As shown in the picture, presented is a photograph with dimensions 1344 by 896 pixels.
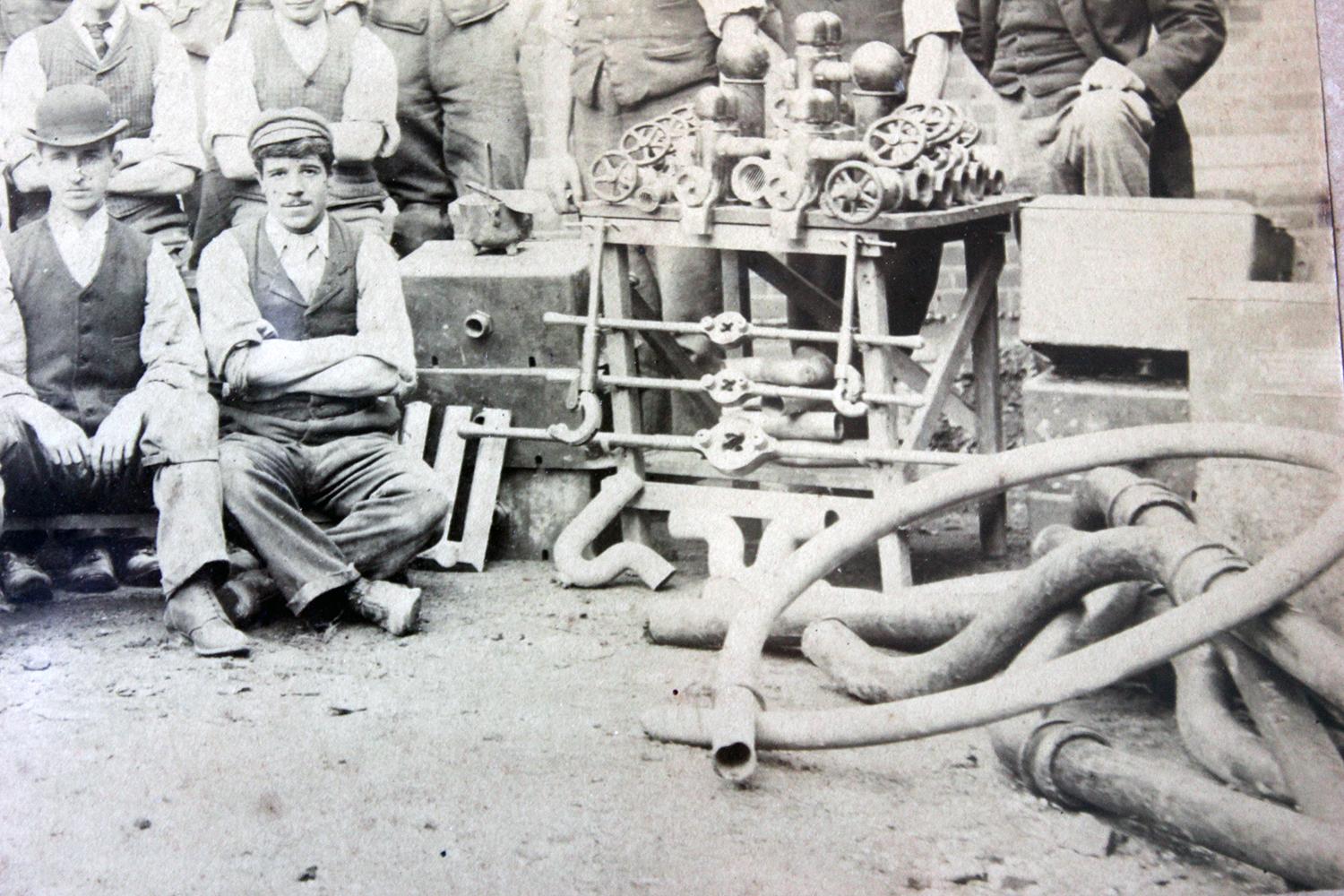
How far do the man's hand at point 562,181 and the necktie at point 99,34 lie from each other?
132cm

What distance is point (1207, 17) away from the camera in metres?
3.35

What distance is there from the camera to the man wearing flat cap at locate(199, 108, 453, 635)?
154 inches

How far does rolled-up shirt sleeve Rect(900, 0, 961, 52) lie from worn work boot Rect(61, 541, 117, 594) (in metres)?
2.64

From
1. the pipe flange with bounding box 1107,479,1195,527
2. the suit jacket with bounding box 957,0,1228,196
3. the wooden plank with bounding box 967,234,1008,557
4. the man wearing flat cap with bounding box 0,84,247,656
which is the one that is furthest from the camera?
the wooden plank with bounding box 967,234,1008,557

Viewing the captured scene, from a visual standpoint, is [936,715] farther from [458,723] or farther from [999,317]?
[999,317]

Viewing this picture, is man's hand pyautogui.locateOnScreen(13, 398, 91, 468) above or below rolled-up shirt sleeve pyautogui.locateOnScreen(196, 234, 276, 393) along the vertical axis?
below

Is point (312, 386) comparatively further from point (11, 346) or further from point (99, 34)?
point (99, 34)

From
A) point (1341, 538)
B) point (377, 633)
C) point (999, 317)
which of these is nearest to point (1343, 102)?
point (1341, 538)

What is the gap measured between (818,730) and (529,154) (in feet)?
7.51

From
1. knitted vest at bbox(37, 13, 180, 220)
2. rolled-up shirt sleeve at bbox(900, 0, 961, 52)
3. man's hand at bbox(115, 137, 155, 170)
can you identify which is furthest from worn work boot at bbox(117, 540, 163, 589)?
rolled-up shirt sleeve at bbox(900, 0, 961, 52)

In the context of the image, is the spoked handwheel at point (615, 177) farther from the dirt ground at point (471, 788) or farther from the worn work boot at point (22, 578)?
the worn work boot at point (22, 578)

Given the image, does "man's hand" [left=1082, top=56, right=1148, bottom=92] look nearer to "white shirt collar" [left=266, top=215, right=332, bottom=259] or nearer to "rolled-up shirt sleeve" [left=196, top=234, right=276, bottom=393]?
"white shirt collar" [left=266, top=215, right=332, bottom=259]

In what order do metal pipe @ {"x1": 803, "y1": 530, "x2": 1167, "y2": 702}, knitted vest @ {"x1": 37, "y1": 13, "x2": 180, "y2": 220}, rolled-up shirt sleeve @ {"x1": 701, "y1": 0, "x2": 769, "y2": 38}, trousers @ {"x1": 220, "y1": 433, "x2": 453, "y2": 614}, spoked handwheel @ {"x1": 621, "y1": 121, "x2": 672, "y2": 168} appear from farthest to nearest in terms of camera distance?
spoked handwheel @ {"x1": 621, "y1": 121, "x2": 672, "y2": 168}
trousers @ {"x1": 220, "y1": 433, "x2": 453, "y2": 614}
rolled-up shirt sleeve @ {"x1": 701, "y1": 0, "x2": 769, "y2": 38}
knitted vest @ {"x1": 37, "y1": 13, "x2": 180, "y2": 220}
metal pipe @ {"x1": 803, "y1": 530, "x2": 1167, "y2": 702}

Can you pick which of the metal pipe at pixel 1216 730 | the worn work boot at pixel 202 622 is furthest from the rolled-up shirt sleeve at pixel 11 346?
the metal pipe at pixel 1216 730
